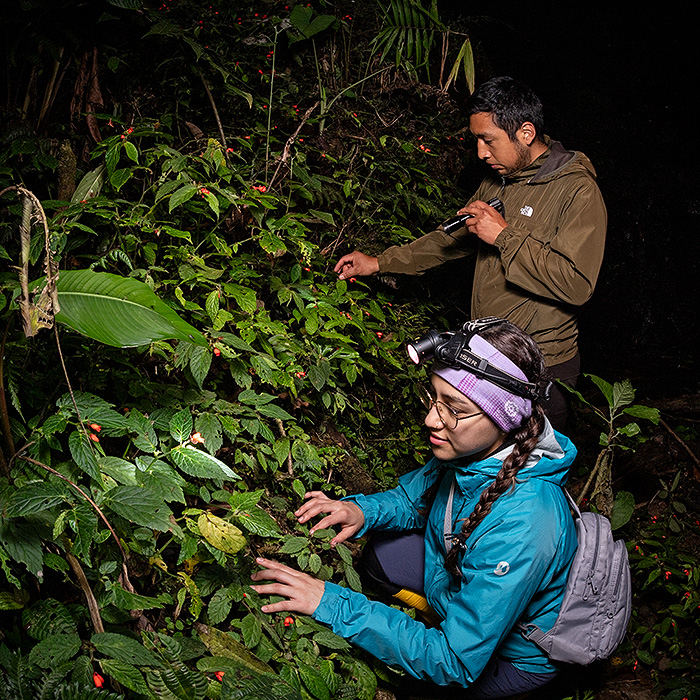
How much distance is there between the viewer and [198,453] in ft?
6.67

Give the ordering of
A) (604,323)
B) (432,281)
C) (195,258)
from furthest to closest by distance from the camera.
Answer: (604,323)
(432,281)
(195,258)

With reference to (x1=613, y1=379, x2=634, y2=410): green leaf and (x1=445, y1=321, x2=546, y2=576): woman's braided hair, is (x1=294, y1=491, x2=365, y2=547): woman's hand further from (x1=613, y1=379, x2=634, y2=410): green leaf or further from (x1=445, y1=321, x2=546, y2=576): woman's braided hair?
(x1=613, y1=379, x2=634, y2=410): green leaf

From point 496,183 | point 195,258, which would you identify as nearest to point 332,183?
point 496,183

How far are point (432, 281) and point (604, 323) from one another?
1.95 metres

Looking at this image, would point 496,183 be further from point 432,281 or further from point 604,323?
point 604,323

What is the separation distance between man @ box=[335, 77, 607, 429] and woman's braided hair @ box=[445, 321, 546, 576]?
1.08 m

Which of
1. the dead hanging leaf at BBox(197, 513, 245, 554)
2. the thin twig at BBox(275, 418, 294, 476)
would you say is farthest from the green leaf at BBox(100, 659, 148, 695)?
the thin twig at BBox(275, 418, 294, 476)

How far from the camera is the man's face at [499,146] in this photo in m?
3.48

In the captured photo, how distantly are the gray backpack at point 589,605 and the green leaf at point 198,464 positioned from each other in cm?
155

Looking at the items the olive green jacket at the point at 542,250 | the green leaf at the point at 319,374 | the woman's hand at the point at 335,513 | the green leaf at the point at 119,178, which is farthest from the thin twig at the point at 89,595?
the olive green jacket at the point at 542,250

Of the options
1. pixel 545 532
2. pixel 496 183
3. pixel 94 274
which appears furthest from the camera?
pixel 496 183

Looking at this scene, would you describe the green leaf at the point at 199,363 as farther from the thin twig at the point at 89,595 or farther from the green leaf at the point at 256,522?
the thin twig at the point at 89,595

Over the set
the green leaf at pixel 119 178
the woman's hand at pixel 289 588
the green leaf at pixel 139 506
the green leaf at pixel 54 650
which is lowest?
the woman's hand at pixel 289 588

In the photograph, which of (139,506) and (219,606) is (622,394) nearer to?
(219,606)
